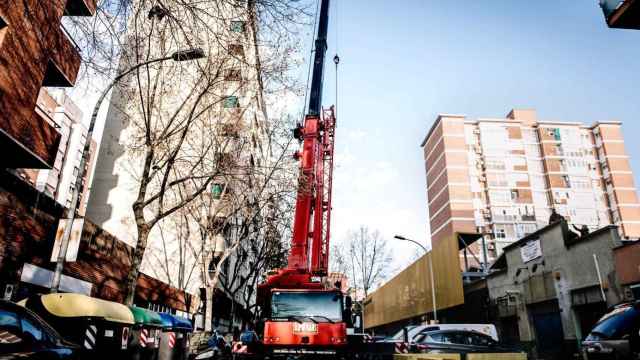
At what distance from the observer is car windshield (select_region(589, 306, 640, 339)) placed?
7.09 meters

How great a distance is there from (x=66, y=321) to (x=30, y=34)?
7484mm

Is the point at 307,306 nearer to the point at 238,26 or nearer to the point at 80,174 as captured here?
the point at 80,174

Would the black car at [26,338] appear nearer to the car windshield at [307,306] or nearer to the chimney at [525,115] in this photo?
the car windshield at [307,306]

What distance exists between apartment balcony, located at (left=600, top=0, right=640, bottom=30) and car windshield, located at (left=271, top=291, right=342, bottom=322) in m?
9.76

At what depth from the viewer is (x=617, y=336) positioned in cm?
713

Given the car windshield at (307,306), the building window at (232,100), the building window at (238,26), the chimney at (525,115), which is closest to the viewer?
the building window at (238,26)

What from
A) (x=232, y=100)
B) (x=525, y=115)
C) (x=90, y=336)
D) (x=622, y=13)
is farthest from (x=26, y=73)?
(x=525, y=115)

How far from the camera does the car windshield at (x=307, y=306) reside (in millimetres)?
10859

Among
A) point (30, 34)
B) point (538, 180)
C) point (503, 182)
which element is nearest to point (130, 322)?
point (30, 34)

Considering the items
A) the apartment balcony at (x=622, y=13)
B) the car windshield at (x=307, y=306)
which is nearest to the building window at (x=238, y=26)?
the car windshield at (x=307, y=306)

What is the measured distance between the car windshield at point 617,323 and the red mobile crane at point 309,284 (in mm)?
5677

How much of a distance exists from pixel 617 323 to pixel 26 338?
364 inches

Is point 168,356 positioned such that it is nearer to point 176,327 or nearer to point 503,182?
point 176,327

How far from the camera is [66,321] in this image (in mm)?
10188
